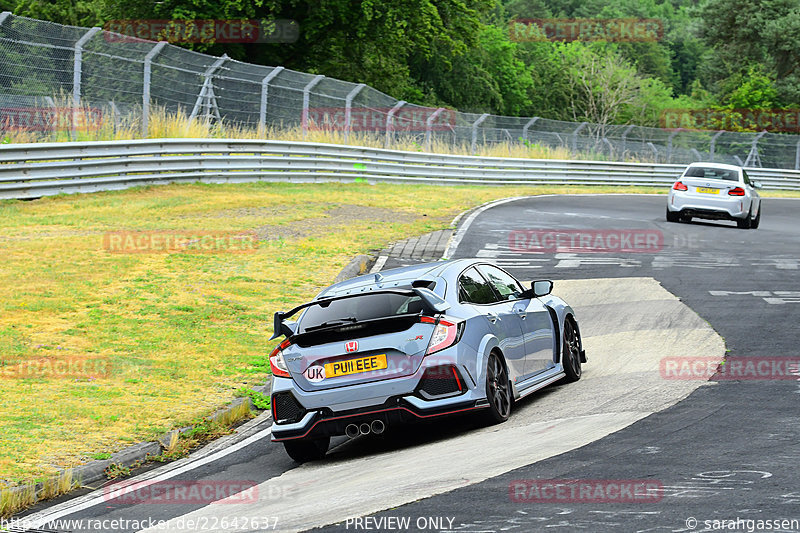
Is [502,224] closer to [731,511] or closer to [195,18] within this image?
[731,511]

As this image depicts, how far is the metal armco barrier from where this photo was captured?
22.4 metres

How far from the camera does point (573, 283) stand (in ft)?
53.7

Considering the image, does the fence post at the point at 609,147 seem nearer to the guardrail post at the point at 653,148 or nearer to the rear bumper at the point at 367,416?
the guardrail post at the point at 653,148

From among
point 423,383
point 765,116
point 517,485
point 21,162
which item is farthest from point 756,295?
point 765,116

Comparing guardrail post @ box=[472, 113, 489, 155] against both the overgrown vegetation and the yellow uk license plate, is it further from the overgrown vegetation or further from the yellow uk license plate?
the yellow uk license plate

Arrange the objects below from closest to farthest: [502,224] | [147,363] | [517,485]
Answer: [517,485] → [147,363] → [502,224]

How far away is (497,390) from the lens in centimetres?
868

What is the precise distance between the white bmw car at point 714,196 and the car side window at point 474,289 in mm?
16930

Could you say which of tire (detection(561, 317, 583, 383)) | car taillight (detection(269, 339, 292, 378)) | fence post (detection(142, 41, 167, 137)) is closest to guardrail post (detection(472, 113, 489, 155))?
fence post (detection(142, 41, 167, 137))

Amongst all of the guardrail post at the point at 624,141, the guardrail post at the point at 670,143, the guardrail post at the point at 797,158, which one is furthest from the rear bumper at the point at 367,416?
the guardrail post at the point at 797,158

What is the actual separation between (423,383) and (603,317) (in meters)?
6.07

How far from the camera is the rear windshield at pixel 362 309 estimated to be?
28.1 feet

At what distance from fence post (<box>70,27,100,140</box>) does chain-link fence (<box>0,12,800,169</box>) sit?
24 millimetres

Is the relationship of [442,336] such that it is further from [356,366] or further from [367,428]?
[367,428]
